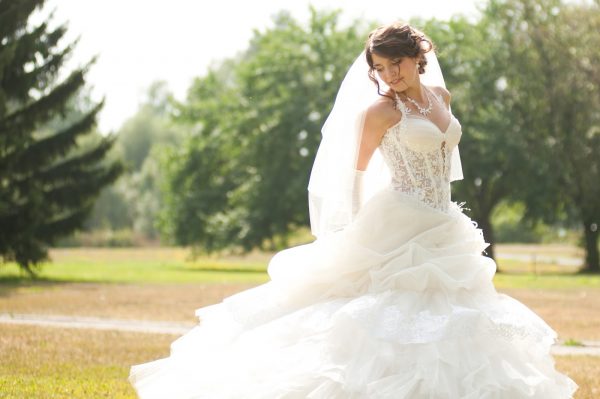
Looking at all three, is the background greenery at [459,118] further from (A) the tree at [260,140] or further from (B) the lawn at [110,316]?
(B) the lawn at [110,316]

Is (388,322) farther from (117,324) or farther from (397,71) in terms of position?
(117,324)

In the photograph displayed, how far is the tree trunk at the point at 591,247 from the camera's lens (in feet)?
119

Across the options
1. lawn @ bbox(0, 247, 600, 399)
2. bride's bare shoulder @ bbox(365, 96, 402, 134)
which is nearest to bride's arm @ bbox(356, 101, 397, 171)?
bride's bare shoulder @ bbox(365, 96, 402, 134)

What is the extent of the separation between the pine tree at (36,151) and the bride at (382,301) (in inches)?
692

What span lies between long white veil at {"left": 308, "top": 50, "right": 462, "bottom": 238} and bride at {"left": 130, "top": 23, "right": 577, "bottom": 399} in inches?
0.4

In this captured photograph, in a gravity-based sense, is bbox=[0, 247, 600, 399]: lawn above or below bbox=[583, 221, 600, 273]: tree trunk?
above

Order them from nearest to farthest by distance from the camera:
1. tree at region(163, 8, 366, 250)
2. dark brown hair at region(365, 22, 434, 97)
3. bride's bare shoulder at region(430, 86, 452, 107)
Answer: dark brown hair at region(365, 22, 434, 97) → bride's bare shoulder at region(430, 86, 452, 107) → tree at region(163, 8, 366, 250)

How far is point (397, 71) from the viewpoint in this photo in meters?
6.03

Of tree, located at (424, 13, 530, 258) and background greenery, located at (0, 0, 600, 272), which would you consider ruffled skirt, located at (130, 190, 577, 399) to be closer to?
background greenery, located at (0, 0, 600, 272)

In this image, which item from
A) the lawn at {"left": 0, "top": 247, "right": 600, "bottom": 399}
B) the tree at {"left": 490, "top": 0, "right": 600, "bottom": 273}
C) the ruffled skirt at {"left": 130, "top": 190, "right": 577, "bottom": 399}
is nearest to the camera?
the ruffled skirt at {"left": 130, "top": 190, "right": 577, "bottom": 399}

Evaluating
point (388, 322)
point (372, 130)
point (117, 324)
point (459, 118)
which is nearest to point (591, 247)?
point (459, 118)

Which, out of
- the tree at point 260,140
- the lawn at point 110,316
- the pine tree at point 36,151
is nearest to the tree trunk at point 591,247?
the lawn at point 110,316

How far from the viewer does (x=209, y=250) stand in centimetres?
4162

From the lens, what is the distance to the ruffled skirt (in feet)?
17.9
